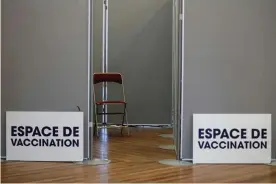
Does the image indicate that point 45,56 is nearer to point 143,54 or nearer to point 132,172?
point 132,172

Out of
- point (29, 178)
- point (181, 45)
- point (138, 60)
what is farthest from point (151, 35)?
point (29, 178)

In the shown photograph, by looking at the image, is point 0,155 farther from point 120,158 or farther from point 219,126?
point 219,126

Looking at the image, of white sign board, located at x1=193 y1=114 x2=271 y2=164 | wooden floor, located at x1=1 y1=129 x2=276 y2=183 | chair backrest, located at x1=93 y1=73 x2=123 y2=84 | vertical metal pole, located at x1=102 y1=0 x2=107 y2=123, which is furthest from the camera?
vertical metal pole, located at x1=102 y1=0 x2=107 y2=123

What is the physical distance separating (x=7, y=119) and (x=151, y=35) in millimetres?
3927

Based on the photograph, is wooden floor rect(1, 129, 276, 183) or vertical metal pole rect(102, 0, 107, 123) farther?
vertical metal pole rect(102, 0, 107, 123)

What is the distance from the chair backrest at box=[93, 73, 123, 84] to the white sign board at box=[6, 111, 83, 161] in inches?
110

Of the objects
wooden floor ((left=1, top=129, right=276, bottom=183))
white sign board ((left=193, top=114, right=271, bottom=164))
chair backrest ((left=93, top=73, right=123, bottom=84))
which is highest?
chair backrest ((left=93, top=73, right=123, bottom=84))

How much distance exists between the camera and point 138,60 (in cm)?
766

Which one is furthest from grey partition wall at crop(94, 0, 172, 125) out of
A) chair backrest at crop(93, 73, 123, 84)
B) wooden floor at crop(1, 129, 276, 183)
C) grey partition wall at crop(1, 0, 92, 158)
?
grey partition wall at crop(1, 0, 92, 158)

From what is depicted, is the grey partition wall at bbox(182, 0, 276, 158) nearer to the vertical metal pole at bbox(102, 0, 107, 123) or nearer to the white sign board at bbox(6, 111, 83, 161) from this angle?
the white sign board at bbox(6, 111, 83, 161)

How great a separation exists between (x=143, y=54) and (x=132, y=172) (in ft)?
13.7

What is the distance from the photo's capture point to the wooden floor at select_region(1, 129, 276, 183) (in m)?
3.42

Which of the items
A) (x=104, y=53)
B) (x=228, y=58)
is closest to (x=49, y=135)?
(x=228, y=58)

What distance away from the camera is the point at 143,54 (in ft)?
25.1
